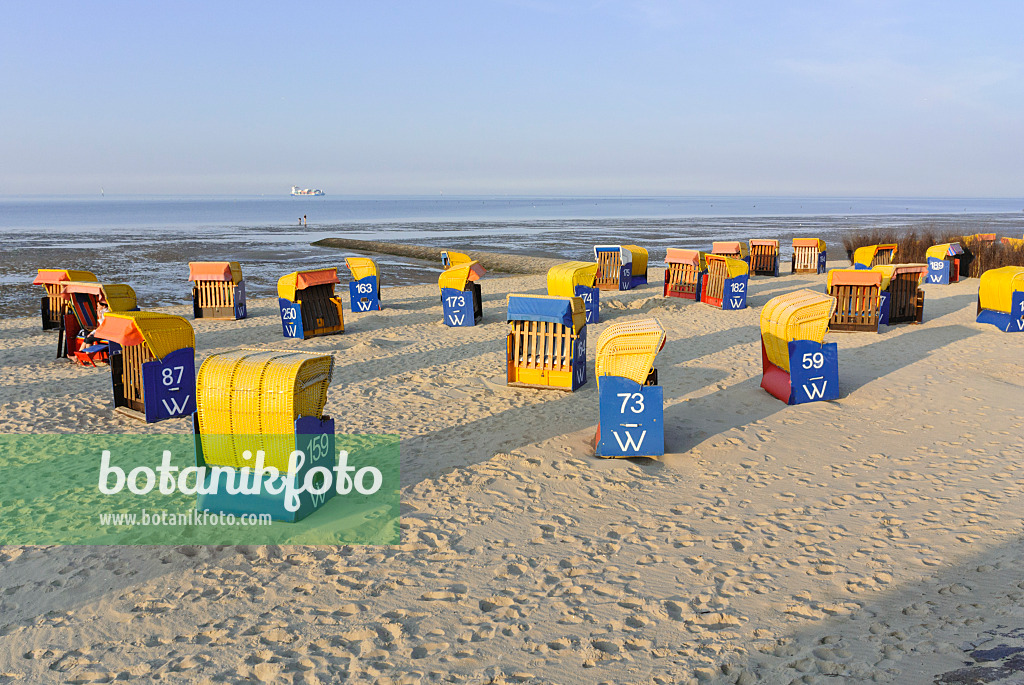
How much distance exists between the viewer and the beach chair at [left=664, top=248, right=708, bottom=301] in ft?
65.7

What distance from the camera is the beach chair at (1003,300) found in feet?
48.7

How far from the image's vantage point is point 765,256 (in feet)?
84.9

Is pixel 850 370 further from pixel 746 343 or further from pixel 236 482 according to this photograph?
pixel 236 482

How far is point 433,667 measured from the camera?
14.1 feet

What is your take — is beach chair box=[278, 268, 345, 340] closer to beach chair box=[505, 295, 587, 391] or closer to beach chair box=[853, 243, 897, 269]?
beach chair box=[505, 295, 587, 391]

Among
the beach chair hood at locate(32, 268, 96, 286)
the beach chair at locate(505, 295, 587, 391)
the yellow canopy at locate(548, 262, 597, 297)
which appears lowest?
the beach chair at locate(505, 295, 587, 391)

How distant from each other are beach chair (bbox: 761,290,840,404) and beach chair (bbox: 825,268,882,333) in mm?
5736

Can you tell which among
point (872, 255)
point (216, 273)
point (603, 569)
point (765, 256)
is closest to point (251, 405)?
point (603, 569)

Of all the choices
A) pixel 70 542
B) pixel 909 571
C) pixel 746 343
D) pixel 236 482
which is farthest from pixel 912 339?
pixel 70 542

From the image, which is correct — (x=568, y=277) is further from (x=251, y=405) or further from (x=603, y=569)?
(x=603, y=569)

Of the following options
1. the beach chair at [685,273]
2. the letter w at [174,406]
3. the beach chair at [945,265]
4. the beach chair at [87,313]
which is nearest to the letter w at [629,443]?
the letter w at [174,406]

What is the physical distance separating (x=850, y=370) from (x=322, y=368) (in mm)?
9303

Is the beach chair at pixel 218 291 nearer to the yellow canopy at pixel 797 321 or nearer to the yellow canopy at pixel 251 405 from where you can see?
the yellow canopy at pixel 251 405

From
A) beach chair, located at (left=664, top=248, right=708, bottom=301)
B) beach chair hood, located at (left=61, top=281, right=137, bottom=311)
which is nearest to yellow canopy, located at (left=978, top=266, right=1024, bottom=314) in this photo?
beach chair, located at (left=664, top=248, right=708, bottom=301)
